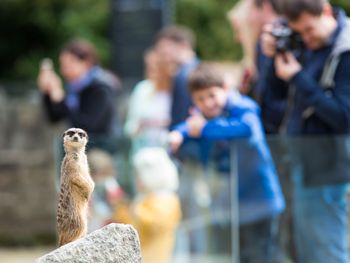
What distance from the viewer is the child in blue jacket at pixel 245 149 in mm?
6691

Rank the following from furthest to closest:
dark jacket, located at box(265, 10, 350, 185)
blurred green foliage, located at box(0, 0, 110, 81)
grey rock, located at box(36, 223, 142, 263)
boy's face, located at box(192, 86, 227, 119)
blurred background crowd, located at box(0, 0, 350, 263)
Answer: blurred green foliage, located at box(0, 0, 110, 81) < boy's face, located at box(192, 86, 227, 119) < blurred background crowd, located at box(0, 0, 350, 263) < dark jacket, located at box(265, 10, 350, 185) < grey rock, located at box(36, 223, 142, 263)

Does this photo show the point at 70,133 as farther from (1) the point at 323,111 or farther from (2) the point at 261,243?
(2) the point at 261,243

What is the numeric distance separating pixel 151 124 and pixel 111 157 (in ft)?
4.23

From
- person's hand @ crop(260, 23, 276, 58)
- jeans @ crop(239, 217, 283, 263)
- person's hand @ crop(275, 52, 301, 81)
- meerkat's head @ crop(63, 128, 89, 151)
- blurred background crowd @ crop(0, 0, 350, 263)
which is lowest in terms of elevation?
jeans @ crop(239, 217, 283, 263)

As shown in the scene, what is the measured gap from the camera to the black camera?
6.61 metres

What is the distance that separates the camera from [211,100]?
684 cm

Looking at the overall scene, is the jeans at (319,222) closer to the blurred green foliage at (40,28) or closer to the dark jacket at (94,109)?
the dark jacket at (94,109)

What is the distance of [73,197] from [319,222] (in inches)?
104

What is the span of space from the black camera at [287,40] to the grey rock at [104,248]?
9.50 ft

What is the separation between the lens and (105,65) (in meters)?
20.5

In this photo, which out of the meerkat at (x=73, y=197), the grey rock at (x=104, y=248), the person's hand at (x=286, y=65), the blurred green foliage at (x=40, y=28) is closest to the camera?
the grey rock at (x=104, y=248)

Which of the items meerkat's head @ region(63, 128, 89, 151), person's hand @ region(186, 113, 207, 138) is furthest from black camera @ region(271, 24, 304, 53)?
meerkat's head @ region(63, 128, 89, 151)

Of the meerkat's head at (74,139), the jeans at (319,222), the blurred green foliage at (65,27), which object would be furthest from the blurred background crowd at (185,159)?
the blurred green foliage at (65,27)

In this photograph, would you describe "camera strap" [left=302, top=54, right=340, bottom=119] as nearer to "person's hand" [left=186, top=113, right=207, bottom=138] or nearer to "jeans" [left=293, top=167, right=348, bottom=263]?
"jeans" [left=293, top=167, right=348, bottom=263]
